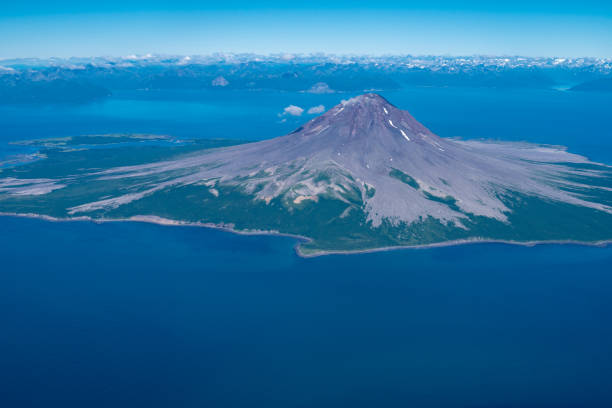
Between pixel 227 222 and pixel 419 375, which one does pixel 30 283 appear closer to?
pixel 227 222

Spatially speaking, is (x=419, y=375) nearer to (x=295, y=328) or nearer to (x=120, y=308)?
(x=295, y=328)

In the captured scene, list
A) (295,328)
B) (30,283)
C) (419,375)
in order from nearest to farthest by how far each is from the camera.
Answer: (419,375), (295,328), (30,283)

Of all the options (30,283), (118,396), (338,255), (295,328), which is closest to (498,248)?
(338,255)

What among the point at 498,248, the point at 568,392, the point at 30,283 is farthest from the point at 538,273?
the point at 30,283

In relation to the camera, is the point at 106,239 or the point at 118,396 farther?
the point at 106,239

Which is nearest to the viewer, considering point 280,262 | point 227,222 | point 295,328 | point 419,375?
point 419,375

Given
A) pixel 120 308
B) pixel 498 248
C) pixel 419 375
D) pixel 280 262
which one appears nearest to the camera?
pixel 419 375
